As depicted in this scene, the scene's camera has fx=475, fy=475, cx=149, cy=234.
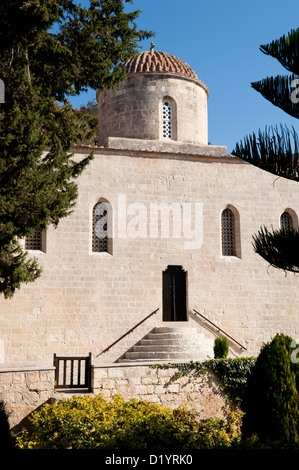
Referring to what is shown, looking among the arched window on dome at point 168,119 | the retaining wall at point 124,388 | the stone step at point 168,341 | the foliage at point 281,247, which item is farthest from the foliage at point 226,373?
the arched window on dome at point 168,119

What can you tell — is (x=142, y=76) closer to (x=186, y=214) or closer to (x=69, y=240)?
(x=186, y=214)

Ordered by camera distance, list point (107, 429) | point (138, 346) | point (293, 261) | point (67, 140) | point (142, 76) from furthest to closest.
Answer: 1. point (142, 76)
2. point (138, 346)
3. point (67, 140)
4. point (107, 429)
5. point (293, 261)

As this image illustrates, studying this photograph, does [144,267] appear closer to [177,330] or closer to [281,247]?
[177,330]

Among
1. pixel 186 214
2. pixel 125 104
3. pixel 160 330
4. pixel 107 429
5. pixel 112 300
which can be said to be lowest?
pixel 107 429

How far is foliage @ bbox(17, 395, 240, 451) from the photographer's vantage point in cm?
535

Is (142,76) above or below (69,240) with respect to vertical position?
above

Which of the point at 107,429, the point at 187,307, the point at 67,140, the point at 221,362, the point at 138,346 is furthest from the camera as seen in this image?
the point at 187,307

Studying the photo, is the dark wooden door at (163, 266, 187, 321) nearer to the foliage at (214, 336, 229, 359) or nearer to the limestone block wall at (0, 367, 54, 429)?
the foliage at (214, 336, 229, 359)

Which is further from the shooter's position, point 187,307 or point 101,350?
point 187,307

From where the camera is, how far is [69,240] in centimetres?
1336

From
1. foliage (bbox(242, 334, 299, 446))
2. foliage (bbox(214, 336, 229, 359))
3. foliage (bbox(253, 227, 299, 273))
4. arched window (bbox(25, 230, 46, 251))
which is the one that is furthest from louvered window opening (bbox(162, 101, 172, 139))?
foliage (bbox(253, 227, 299, 273))

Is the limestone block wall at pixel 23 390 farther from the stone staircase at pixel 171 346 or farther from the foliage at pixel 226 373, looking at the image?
the stone staircase at pixel 171 346

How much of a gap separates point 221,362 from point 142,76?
10.0 meters

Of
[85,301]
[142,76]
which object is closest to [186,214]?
[85,301]
